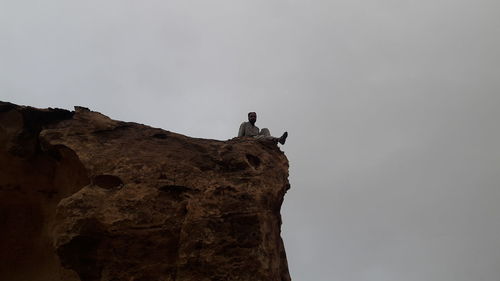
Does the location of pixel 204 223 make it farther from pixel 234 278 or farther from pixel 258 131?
pixel 258 131

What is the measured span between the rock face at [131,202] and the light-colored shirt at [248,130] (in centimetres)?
196

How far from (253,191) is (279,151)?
2351 millimetres

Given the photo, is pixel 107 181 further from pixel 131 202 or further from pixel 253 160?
pixel 253 160

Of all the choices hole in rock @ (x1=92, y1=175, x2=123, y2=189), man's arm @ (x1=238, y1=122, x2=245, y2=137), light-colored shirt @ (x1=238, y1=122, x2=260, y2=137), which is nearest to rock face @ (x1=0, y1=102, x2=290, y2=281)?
hole in rock @ (x1=92, y1=175, x2=123, y2=189)

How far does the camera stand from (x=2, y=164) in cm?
1107

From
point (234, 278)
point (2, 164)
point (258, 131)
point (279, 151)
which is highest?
point (258, 131)

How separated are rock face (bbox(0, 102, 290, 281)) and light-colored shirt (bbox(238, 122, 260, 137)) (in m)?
1.96

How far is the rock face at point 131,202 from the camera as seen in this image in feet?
27.3

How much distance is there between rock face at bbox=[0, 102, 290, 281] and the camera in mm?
8336

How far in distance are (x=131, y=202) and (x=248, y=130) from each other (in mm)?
5337

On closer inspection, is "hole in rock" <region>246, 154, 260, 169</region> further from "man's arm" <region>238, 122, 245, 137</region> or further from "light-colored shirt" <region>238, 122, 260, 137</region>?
"man's arm" <region>238, 122, 245, 137</region>

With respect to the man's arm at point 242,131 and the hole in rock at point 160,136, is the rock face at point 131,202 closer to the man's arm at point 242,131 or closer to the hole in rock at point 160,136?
the hole in rock at point 160,136

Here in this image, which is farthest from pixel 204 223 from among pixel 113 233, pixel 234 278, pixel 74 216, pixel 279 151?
pixel 279 151

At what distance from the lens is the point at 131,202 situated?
871cm
